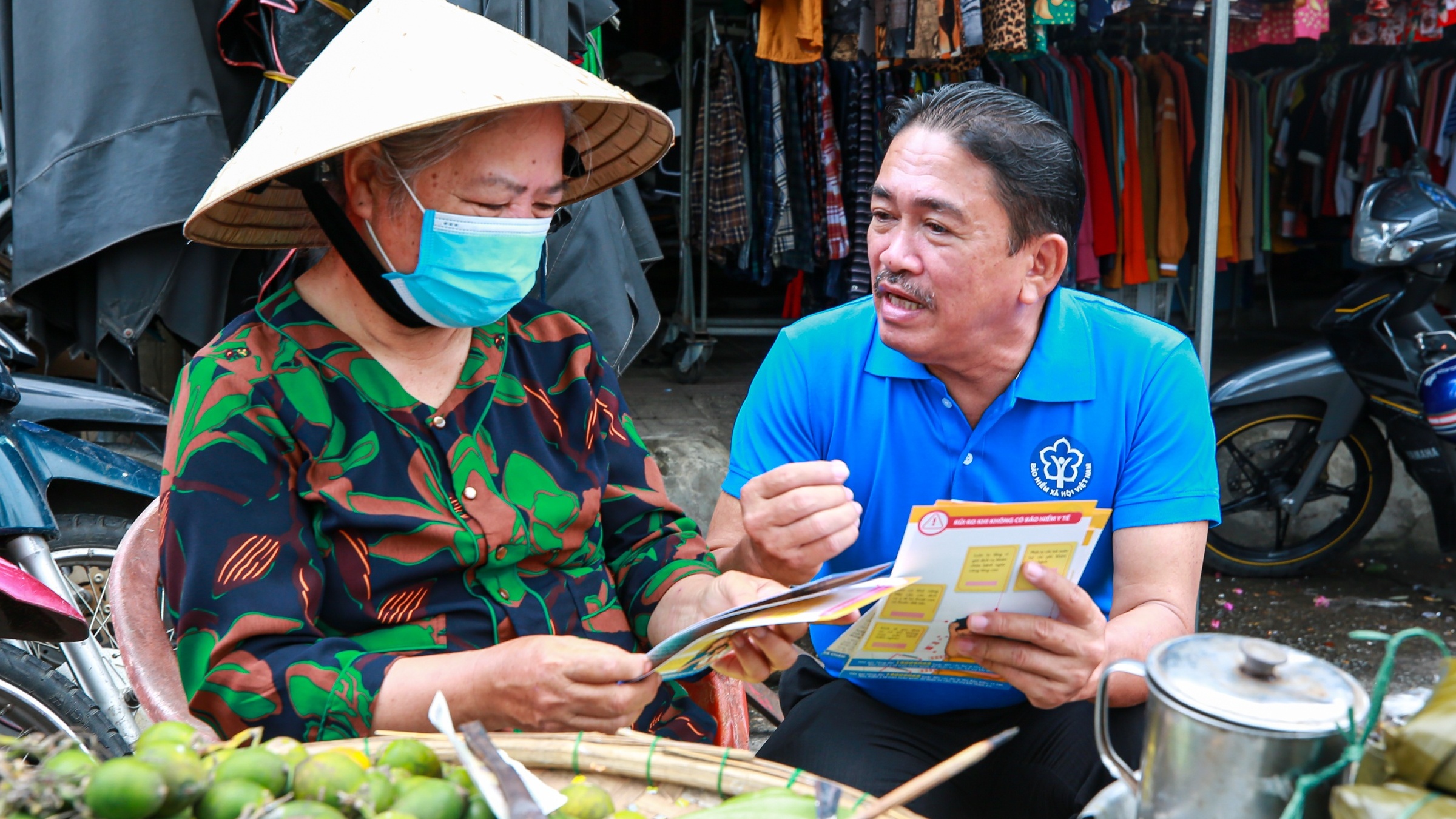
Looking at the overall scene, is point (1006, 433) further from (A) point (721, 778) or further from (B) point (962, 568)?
(A) point (721, 778)

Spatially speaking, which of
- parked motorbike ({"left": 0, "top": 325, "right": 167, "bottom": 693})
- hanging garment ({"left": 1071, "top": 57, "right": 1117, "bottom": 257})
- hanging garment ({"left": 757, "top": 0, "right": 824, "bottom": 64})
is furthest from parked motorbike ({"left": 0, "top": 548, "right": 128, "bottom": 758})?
hanging garment ({"left": 1071, "top": 57, "right": 1117, "bottom": 257})

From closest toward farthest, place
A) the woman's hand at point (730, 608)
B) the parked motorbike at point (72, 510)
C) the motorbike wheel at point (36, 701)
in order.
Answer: the woman's hand at point (730, 608) → the motorbike wheel at point (36, 701) → the parked motorbike at point (72, 510)

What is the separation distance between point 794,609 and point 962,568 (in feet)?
1.01

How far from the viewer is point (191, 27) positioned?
8.99 feet

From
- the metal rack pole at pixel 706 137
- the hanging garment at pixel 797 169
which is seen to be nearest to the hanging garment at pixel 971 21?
the hanging garment at pixel 797 169

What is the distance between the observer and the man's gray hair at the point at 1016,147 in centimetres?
191

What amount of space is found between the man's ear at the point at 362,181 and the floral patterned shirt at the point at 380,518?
0.56 ft

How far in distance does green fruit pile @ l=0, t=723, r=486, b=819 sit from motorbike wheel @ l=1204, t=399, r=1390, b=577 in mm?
3986

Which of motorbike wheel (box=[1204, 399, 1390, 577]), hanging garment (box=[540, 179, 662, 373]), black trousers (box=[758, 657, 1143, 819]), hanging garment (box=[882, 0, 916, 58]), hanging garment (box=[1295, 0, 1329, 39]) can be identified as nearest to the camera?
black trousers (box=[758, 657, 1143, 819])

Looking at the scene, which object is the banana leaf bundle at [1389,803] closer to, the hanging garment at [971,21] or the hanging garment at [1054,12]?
the hanging garment at [971,21]

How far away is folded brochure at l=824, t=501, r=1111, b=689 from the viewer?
1.40 meters

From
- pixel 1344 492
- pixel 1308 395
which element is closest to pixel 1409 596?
pixel 1344 492

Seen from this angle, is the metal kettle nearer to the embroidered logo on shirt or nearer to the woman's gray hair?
the embroidered logo on shirt

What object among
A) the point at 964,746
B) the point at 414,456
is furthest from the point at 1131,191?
the point at 414,456
